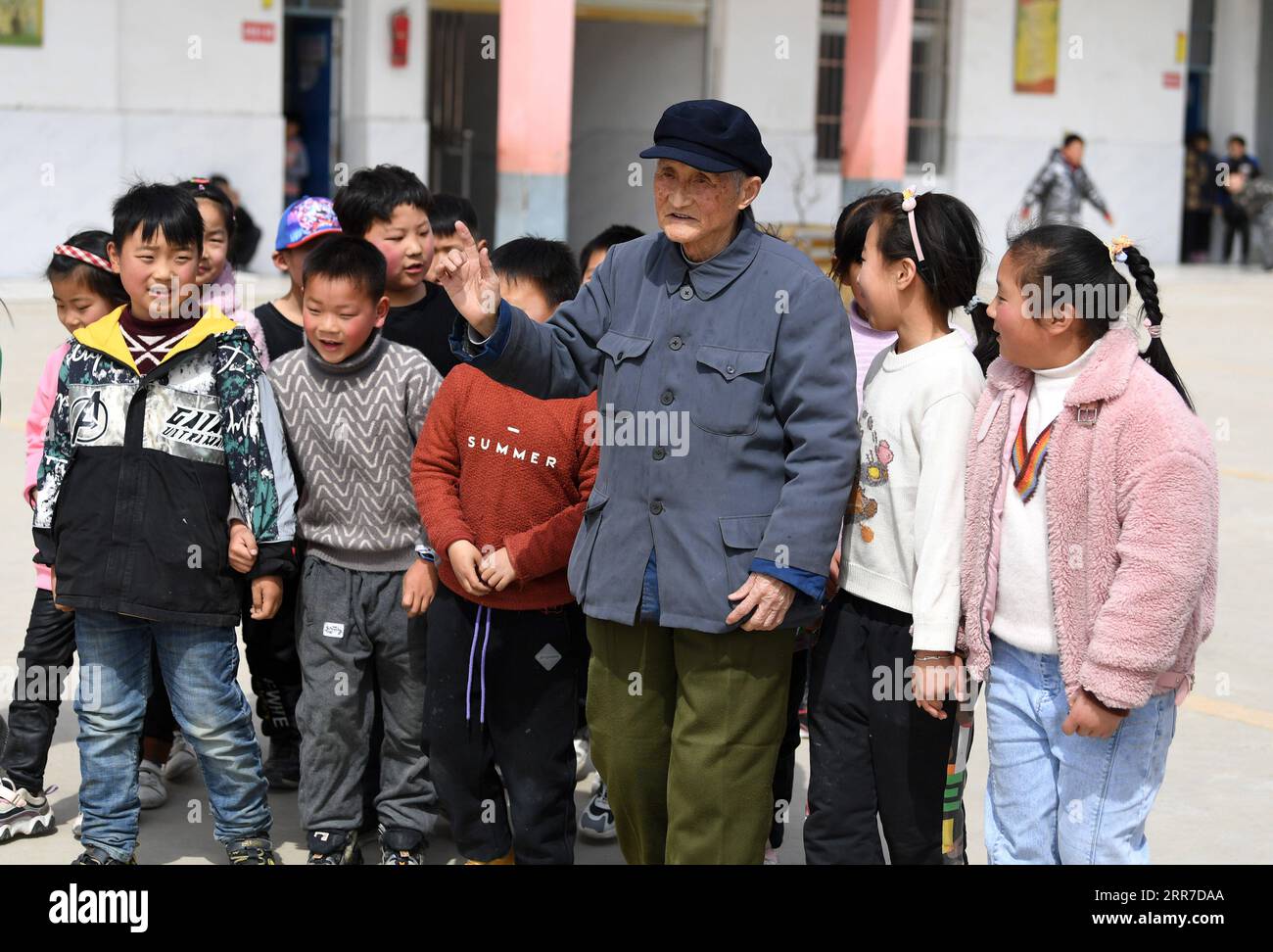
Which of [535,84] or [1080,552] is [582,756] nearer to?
[1080,552]

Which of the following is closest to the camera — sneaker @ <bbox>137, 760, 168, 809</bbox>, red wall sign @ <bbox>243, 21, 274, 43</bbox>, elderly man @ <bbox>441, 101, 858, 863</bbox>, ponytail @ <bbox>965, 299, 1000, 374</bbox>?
elderly man @ <bbox>441, 101, 858, 863</bbox>

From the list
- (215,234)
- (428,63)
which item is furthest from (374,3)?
(215,234)

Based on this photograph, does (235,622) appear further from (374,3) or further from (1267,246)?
(1267,246)

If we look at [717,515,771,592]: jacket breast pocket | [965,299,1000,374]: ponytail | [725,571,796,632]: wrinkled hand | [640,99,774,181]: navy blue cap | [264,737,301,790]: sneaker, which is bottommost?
[264,737,301,790]: sneaker

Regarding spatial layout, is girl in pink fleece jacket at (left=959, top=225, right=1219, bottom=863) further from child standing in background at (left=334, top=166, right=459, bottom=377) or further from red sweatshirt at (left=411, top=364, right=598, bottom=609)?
child standing in background at (left=334, top=166, right=459, bottom=377)

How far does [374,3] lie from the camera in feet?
54.8

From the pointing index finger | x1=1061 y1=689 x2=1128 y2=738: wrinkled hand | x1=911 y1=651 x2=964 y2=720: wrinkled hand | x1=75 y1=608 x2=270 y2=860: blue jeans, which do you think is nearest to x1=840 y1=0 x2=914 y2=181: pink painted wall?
x1=75 y1=608 x2=270 y2=860: blue jeans

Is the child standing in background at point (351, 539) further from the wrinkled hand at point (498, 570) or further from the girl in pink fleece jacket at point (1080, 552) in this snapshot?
the girl in pink fleece jacket at point (1080, 552)

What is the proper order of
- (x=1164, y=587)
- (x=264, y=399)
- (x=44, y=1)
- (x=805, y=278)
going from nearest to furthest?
(x=1164, y=587)
(x=805, y=278)
(x=264, y=399)
(x=44, y=1)

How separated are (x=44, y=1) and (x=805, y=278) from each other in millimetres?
14340

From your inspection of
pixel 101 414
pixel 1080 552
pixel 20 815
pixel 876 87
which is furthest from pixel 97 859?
pixel 876 87

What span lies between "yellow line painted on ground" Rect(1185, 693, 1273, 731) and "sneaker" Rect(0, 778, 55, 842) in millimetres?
3564

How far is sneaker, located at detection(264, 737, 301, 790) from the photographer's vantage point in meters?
4.45

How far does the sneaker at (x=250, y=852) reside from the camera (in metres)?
3.77
